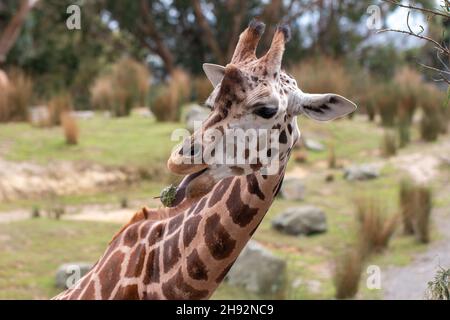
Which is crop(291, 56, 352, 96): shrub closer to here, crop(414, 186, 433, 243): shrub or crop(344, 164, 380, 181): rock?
crop(344, 164, 380, 181): rock

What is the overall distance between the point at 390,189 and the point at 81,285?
6.13m

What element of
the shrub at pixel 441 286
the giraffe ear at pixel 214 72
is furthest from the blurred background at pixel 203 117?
the giraffe ear at pixel 214 72

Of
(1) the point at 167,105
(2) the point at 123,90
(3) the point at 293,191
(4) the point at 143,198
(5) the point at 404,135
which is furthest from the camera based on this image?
(2) the point at 123,90

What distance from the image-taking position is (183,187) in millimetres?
3119

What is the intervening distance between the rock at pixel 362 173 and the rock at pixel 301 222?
172 centimetres

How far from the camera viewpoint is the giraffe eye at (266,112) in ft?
9.71

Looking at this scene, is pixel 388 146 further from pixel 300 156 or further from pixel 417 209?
pixel 417 209

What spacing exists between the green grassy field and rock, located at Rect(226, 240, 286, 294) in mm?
94

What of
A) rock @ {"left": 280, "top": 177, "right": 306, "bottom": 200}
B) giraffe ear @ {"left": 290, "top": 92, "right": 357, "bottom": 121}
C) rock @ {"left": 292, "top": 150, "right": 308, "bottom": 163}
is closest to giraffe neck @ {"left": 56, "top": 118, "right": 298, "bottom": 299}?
giraffe ear @ {"left": 290, "top": 92, "right": 357, "bottom": 121}

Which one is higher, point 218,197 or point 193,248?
point 218,197

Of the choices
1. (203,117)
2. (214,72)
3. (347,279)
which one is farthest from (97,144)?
(214,72)

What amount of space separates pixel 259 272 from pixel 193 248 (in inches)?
137

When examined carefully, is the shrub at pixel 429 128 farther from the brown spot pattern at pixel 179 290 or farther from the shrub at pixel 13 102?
the brown spot pattern at pixel 179 290

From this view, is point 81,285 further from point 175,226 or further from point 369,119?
point 369,119
